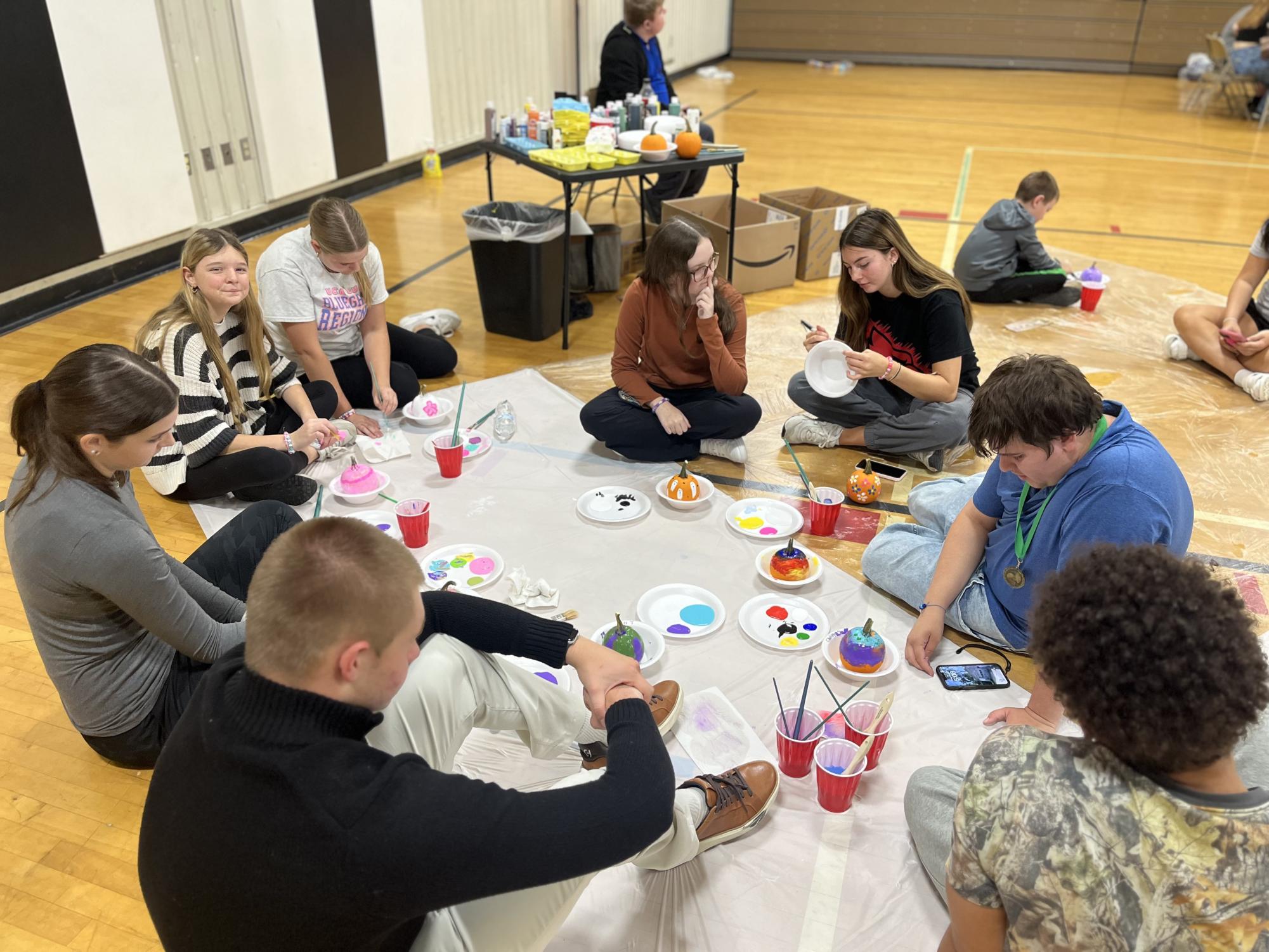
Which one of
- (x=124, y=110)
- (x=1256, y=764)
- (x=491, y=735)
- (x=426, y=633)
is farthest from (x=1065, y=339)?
(x=124, y=110)

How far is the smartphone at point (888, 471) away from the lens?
11.3 feet

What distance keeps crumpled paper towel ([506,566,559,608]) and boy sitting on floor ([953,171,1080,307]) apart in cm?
335

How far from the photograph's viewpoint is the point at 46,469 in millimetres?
1890

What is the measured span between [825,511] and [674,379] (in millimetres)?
813

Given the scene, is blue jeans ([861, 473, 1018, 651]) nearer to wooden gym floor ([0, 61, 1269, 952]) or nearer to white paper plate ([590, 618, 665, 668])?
wooden gym floor ([0, 61, 1269, 952])

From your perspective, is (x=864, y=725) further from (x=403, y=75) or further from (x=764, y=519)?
(x=403, y=75)

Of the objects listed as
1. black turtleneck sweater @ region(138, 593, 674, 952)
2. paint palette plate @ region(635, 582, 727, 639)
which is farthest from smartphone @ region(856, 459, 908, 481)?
black turtleneck sweater @ region(138, 593, 674, 952)

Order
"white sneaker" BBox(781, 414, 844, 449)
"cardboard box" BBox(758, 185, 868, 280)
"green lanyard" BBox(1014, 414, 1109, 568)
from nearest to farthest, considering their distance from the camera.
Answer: "green lanyard" BBox(1014, 414, 1109, 568) → "white sneaker" BBox(781, 414, 844, 449) → "cardboard box" BBox(758, 185, 868, 280)

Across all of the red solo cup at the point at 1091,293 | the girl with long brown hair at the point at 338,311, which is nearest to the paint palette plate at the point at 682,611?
the girl with long brown hair at the point at 338,311

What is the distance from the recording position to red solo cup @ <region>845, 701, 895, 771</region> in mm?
2145

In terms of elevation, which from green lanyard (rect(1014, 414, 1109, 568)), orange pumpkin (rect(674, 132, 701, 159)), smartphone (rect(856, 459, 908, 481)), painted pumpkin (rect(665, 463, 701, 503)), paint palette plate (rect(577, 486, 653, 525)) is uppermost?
orange pumpkin (rect(674, 132, 701, 159))

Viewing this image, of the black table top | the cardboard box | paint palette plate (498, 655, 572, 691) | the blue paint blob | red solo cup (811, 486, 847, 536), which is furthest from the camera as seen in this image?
the cardboard box

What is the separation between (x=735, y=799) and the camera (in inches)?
78.3

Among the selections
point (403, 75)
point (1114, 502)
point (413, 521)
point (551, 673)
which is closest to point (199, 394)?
point (413, 521)
